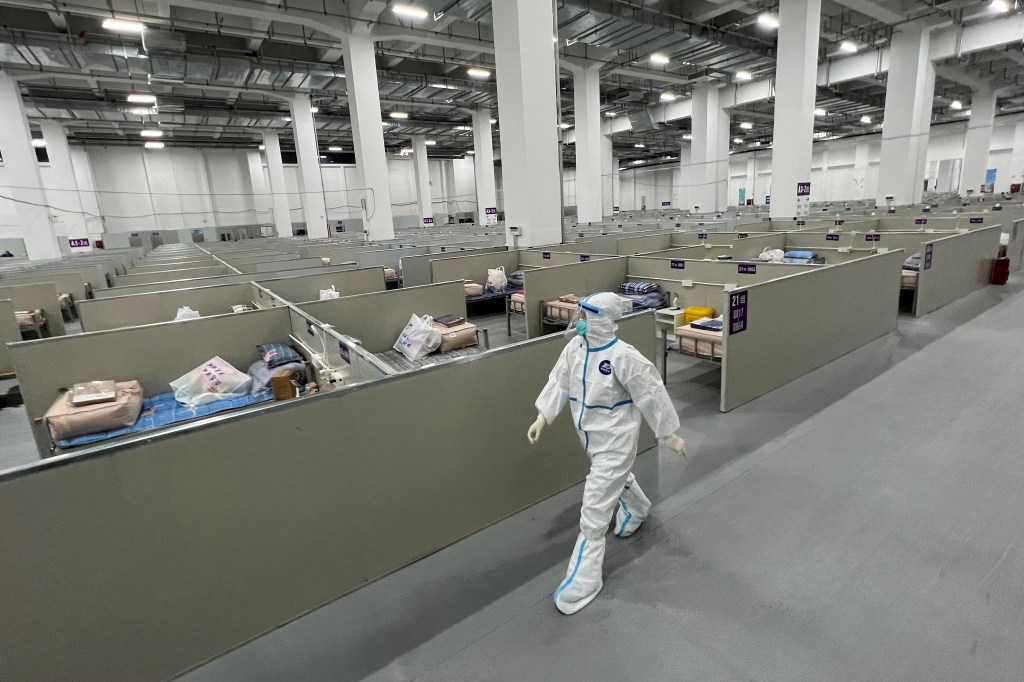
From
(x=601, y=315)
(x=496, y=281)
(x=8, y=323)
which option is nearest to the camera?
(x=601, y=315)

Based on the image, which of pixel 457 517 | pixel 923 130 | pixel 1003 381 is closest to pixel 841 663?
pixel 457 517

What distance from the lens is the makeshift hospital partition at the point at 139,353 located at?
12.1 feet

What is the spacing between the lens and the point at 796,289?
180 inches

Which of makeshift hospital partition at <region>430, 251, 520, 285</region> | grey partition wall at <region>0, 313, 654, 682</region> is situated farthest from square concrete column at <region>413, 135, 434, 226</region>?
grey partition wall at <region>0, 313, 654, 682</region>

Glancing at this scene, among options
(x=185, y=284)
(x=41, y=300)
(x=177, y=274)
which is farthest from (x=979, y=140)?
(x=41, y=300)

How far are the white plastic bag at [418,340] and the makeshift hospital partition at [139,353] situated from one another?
42.1 inches

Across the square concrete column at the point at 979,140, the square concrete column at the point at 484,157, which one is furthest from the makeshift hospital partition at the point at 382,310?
the square concrete column at the point at 979,140

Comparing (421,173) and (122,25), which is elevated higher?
(122,25)

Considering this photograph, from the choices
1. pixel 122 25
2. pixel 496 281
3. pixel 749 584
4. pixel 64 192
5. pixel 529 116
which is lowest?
pixel 749 584

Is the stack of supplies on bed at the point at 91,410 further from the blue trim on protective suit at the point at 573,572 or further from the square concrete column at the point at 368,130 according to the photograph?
the square concrete column at the point at 368,130

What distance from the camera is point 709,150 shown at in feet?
60.6

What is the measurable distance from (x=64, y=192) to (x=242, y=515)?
20024 mm

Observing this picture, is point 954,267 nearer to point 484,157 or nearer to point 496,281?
point 496,281

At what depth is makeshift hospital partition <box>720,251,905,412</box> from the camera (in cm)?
420
